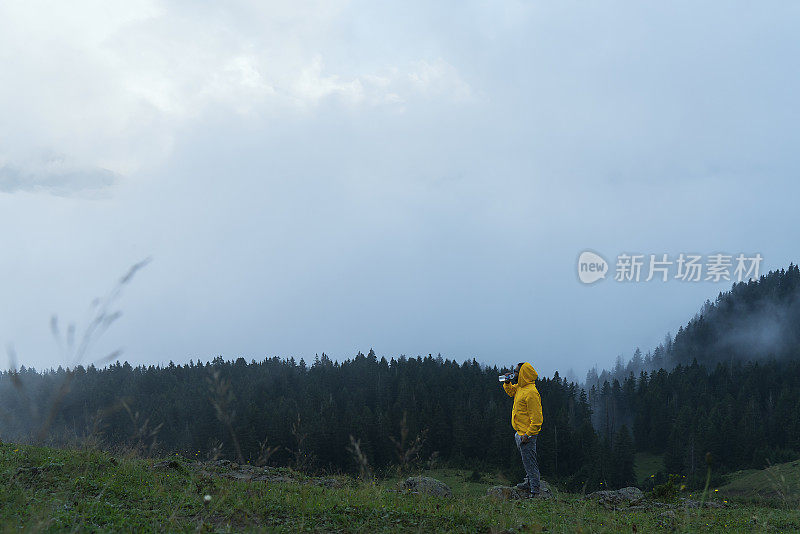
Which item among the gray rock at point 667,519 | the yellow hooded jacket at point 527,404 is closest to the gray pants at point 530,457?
the yellow hooded jacket at point 527,404

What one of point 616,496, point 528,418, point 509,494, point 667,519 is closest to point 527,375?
point 528,418

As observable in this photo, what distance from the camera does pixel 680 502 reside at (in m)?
11.9

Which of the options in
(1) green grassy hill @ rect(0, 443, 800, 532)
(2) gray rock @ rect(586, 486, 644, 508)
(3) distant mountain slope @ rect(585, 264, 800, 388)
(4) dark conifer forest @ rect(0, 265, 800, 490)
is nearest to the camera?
(1) green grassy hill @ rect(0, 443, 800, 532)

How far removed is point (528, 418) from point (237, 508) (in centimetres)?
726

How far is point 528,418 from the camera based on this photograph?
1184cm

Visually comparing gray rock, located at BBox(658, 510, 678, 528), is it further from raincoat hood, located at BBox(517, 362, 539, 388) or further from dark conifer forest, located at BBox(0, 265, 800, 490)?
dark conifer forest, located at BBox(0, 265, 800, 490)

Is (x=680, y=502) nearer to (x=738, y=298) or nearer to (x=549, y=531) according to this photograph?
(x=549, y=531)

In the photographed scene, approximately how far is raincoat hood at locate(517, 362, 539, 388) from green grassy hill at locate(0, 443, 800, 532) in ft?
9.34

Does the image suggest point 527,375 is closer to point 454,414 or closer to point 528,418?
point 528,418

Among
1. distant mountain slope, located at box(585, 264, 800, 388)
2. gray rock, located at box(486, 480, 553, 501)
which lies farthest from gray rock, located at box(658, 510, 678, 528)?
distant mountain slope, located at box(585, 264, 800, 388)

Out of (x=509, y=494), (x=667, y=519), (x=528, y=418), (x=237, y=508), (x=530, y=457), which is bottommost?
(x=509, y=494)

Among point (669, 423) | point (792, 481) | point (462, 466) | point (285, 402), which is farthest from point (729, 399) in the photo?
point (285, 402)

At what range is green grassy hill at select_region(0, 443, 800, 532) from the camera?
6027 mm

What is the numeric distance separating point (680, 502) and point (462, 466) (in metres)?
66.6
